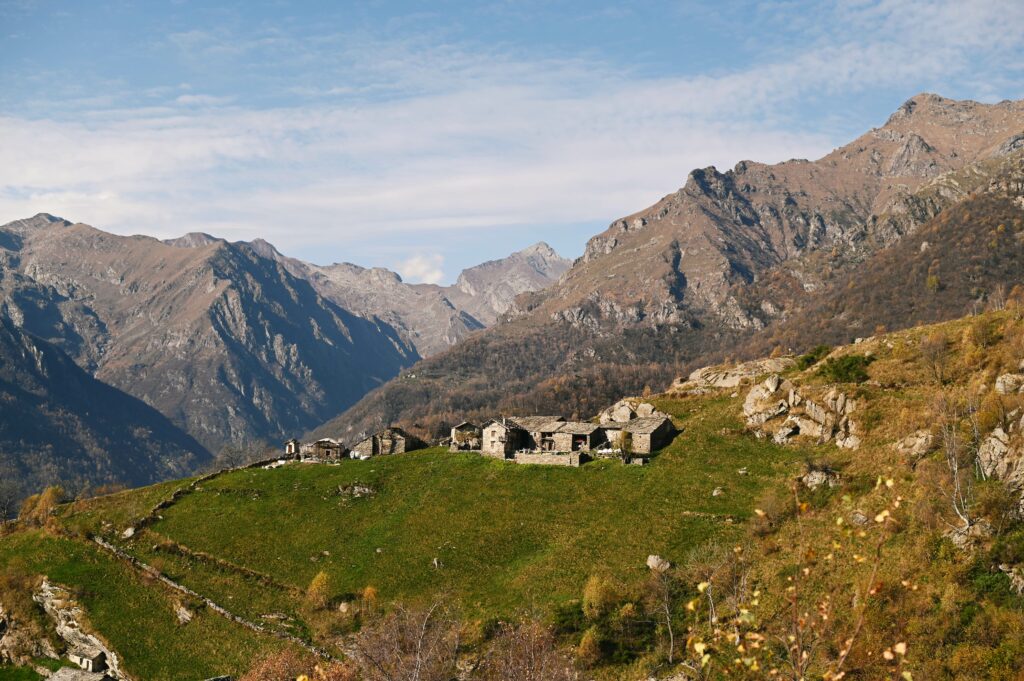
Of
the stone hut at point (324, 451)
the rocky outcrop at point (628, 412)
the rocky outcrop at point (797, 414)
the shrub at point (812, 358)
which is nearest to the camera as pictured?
the rocky outcrop at point (797, 414)

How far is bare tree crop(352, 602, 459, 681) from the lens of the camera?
136ft

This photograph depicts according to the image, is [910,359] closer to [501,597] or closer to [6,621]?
[501,597]

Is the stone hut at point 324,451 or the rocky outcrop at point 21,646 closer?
the rocky outcrop at point 21,646

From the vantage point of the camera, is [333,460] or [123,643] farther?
[333,460]

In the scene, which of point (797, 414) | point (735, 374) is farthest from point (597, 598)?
point (735, 374)

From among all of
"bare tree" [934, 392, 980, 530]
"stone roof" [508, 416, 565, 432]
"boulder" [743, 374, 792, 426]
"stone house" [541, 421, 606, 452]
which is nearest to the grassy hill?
"bare tree" [934, 392, 980, 530]

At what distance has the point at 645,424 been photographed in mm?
79938

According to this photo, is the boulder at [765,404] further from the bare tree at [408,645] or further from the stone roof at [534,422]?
the bare tree at [408,645]

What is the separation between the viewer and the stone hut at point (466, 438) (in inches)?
3674

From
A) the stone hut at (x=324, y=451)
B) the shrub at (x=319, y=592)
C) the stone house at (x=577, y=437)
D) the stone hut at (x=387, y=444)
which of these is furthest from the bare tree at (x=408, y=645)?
the stone hut at (x=324, y=451)

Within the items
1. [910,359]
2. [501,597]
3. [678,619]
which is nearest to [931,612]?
[678,619]

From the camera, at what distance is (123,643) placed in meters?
56.1

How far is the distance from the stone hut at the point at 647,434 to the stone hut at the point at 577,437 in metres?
3.62

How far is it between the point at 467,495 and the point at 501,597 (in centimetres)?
2124
